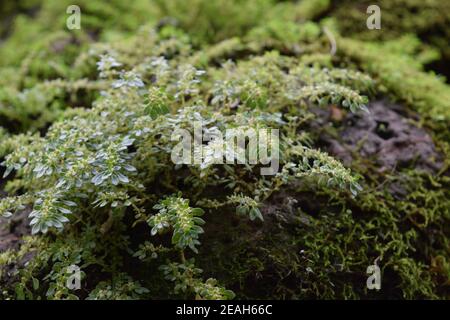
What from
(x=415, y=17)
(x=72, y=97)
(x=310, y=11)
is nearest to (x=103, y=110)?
(x=72, y=97)

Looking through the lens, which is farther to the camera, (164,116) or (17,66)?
(17,66)

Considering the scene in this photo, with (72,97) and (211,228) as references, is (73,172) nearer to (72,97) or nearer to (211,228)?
(211,228)

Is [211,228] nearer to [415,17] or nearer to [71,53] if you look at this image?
[71,53]

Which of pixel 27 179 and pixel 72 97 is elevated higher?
pixel 72 97

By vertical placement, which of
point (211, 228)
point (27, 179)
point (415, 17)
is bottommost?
point (211, 228)
